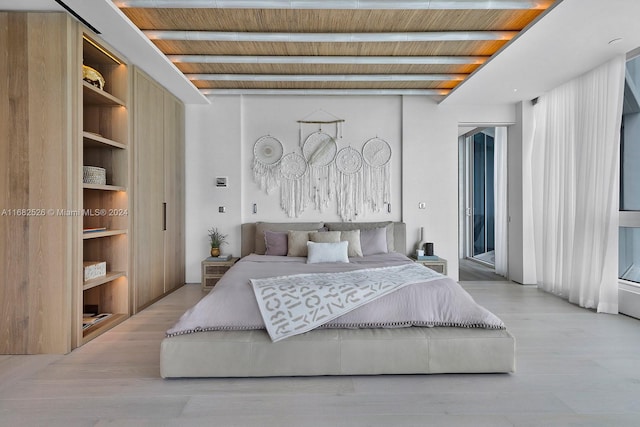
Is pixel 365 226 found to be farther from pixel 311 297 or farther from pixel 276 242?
pixel 311 297

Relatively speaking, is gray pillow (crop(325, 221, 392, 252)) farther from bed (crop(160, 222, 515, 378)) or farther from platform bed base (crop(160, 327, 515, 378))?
platform bed base (crop(160, 327, 515, 378))

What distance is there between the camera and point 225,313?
2.29 meters

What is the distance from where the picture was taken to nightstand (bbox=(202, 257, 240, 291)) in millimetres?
4469

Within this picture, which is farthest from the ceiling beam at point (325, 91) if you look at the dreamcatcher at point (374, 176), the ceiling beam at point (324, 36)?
the ceiling beam at point (324, 36)

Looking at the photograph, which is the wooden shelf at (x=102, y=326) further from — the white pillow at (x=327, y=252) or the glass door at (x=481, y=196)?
the glass door at (x=481, y=196)

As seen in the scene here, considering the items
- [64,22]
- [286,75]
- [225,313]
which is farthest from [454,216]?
[64,22]

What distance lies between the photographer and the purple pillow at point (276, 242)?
4.32 metres

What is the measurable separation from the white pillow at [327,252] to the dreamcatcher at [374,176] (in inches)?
47.0

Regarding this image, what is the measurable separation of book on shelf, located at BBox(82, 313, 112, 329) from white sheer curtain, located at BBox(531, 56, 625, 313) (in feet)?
15.8

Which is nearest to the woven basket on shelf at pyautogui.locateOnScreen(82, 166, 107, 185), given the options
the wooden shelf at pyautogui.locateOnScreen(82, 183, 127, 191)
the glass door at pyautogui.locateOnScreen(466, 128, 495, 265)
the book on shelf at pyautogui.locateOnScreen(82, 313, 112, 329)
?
the wooden shelf at pyautogui.locateOnScreen(82, 183, 127, 191)

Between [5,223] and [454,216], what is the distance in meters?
4.79

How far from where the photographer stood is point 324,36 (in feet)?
10.7

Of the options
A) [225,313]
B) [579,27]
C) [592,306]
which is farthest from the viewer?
[592,306]

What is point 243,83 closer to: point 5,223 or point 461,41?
point 461,41
